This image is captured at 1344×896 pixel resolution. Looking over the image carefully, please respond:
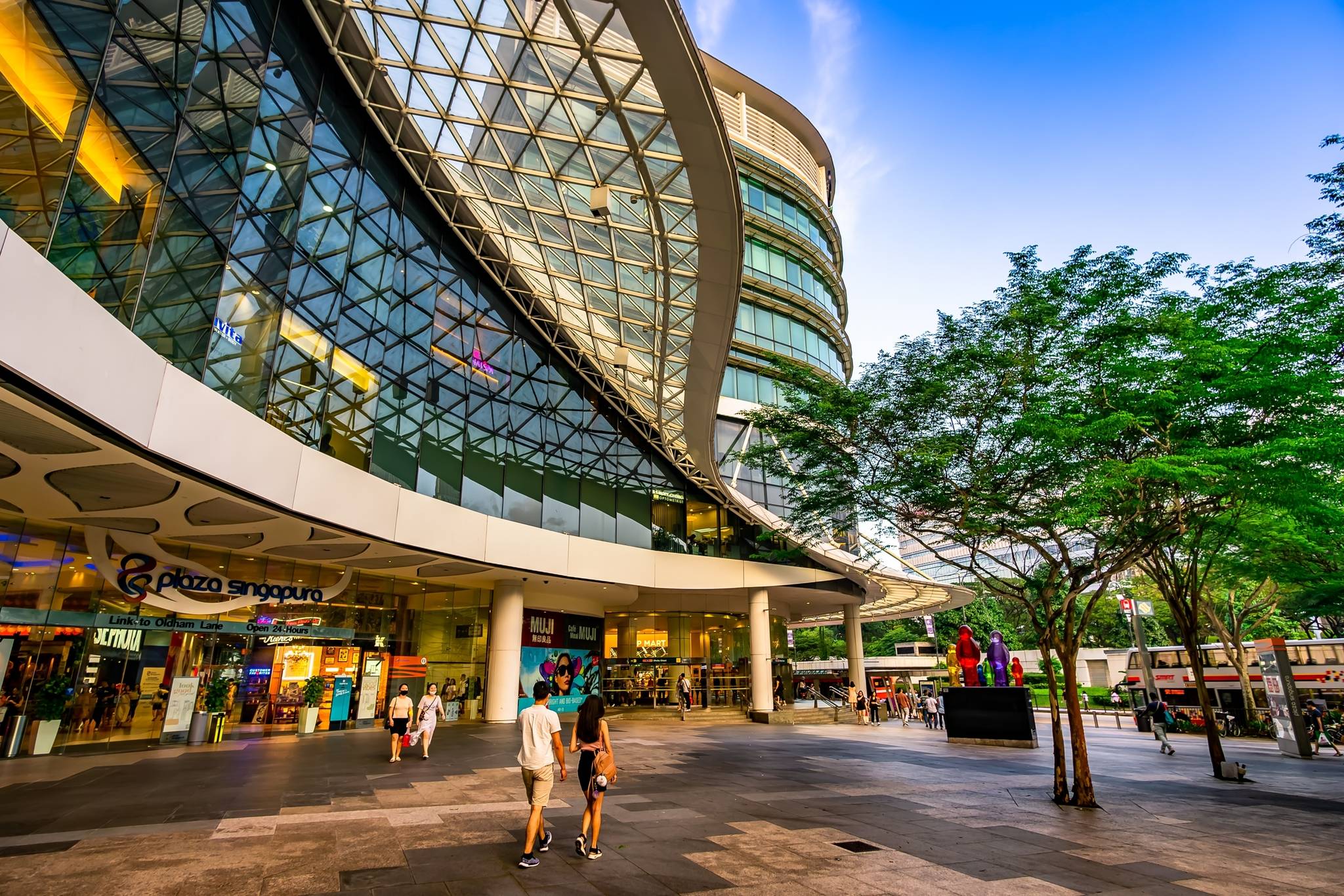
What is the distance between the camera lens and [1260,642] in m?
22.5

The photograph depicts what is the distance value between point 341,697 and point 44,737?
332 inches

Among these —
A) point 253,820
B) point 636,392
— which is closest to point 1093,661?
point 636,392

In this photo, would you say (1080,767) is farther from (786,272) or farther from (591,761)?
(786,272)

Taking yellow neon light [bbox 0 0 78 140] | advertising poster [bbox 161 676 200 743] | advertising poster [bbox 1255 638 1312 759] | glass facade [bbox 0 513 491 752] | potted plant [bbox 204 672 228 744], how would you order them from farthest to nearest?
1. advertising poster [bbox 1255 638 1312 759]
2. potted plant [bbox 204 672 228 744]
3. advertising poster [bbox 161 676 200 743]
4. glass facade [bbox 0 513 491 752]
5. yellow neon light [bbox 0 0 78 140]

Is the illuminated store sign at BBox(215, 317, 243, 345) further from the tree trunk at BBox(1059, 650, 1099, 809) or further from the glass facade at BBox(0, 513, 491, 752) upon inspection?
the tree trunk at BBox(1059, 650, 1099, 809)

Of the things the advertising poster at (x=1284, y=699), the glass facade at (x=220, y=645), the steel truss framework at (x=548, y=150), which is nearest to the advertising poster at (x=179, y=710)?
the glass facade at (x=220, y=645)

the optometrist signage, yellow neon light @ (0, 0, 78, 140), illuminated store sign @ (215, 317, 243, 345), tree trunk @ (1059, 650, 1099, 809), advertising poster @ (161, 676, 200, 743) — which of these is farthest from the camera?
advertising poster @ (161, 676, 200, 743)

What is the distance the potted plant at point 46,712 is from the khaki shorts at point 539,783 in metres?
16.3

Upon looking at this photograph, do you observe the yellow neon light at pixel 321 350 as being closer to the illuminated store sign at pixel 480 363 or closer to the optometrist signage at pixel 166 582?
the illuminated store sign at pixel 480 363

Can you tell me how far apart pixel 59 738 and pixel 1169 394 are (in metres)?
26.3

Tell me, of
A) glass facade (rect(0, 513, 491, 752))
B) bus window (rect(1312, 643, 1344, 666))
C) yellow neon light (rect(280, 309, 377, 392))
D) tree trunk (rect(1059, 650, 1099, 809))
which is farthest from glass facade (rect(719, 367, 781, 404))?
tree trunk (rect(1059, 650, 1099, 809))

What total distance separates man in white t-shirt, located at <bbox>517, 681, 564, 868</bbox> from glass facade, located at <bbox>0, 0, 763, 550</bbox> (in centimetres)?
857

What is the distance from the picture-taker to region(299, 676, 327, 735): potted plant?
73.9 feet

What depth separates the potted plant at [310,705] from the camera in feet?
73.9
